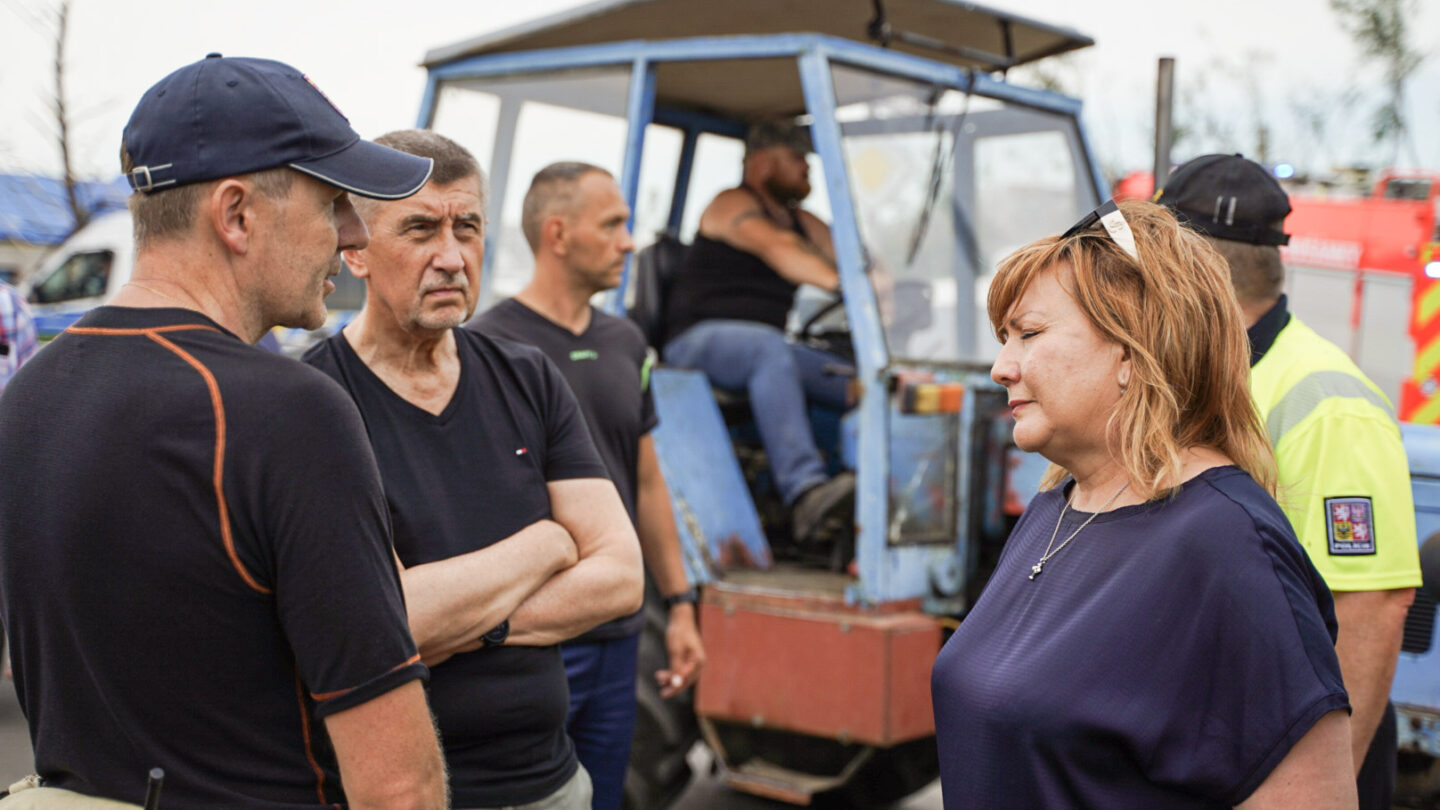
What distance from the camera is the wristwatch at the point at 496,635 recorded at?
7.16ft

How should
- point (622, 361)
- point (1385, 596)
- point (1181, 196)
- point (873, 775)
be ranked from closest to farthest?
point (1385, 596), point (1181, 196), point (622, 361), point (873, 775)

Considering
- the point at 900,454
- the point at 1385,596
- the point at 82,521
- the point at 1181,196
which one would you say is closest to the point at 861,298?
the point at 900,454

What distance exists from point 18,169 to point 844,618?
44.5 ft

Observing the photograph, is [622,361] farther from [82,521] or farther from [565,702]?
[82,521]

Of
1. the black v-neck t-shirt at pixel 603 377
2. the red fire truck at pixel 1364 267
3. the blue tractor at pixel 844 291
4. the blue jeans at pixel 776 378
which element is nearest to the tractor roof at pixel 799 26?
the blue tractor at pixel 844 291

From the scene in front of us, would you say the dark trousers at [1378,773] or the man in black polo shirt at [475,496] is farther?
the dark trousers at [1378,773]

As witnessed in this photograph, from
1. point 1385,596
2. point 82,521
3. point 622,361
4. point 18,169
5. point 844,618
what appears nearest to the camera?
point 82,521

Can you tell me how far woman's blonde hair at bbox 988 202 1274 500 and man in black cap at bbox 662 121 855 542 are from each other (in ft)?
8.19

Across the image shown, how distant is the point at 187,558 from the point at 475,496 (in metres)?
0.82

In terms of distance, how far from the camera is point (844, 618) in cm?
388

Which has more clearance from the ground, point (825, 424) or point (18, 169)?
point (18, 169)

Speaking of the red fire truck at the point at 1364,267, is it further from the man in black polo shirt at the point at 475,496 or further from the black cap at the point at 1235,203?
the man in black polo shirt at the point at 475,496

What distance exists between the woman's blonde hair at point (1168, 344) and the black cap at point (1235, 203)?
728 mm

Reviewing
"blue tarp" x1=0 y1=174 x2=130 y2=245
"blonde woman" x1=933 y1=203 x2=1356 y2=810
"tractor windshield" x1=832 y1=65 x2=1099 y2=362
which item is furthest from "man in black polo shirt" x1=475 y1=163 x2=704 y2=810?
"blue tarp" x1=0 y1=174 x2=130 y2=245
